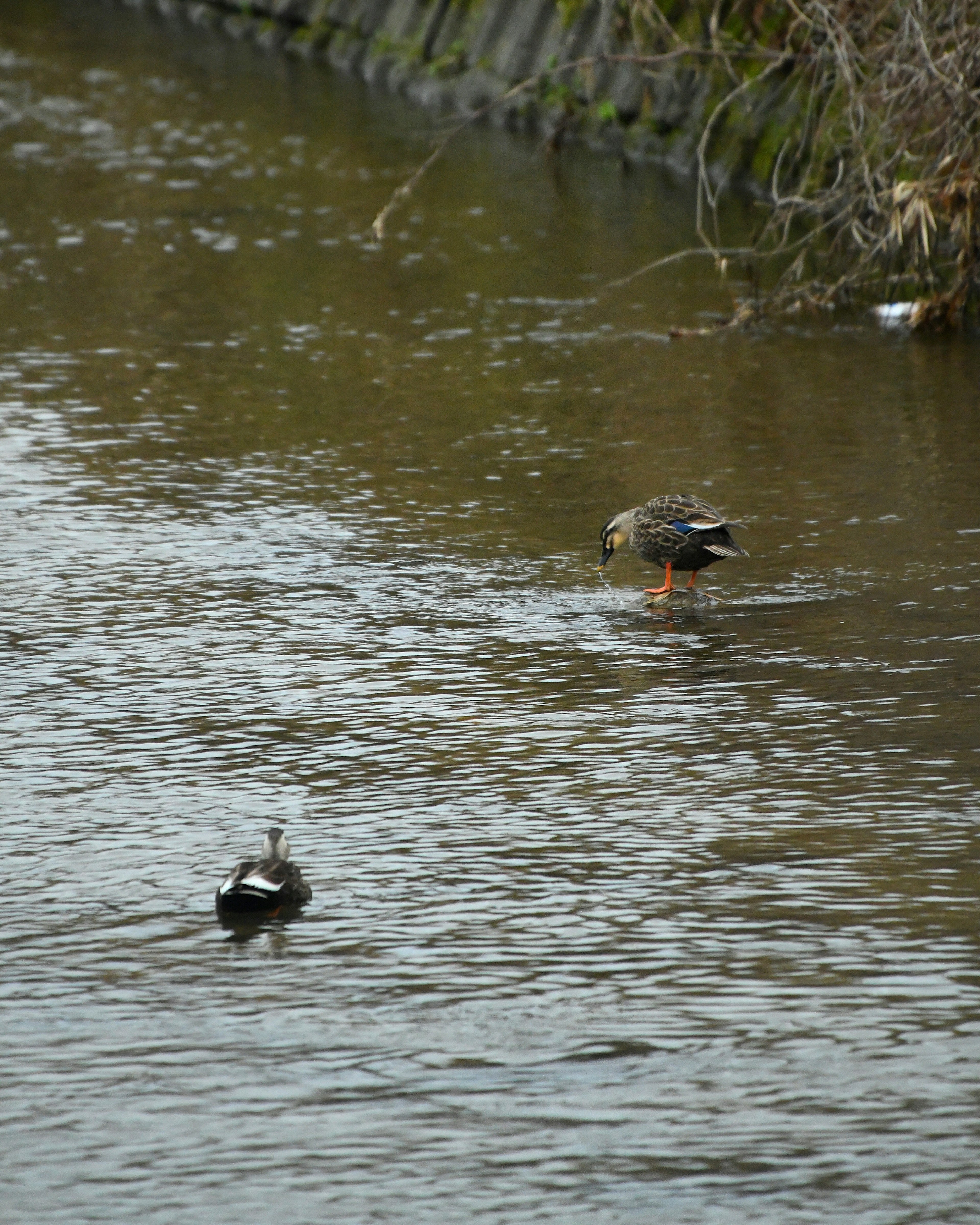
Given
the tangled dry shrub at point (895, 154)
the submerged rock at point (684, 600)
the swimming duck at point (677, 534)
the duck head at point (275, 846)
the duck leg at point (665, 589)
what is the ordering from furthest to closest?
the tangled dry shrub at point (895, 154) < the duck leg at point (665, 589) < the submerged rock at point (684, 600) < the swimming duck at point (677, 534) < the duck head at point (275, 846)

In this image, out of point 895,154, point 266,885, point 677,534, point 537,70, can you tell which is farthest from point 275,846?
point 537,70

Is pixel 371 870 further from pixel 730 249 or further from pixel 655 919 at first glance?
pixel 730 249

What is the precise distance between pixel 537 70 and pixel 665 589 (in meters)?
15.3

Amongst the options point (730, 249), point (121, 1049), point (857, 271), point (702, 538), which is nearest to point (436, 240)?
point (730, 249)

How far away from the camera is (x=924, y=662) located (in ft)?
27.7

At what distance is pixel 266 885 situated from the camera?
20.1 feet

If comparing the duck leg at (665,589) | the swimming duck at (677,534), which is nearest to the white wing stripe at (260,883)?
the swimming duck at (677,534)

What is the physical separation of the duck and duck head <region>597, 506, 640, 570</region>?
12.5 ft

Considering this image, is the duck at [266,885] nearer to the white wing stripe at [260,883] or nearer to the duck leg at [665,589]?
the white wing stripe at [260,883]

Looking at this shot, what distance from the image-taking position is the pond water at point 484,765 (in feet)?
16.7

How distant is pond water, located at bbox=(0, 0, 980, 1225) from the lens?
5.10 meters

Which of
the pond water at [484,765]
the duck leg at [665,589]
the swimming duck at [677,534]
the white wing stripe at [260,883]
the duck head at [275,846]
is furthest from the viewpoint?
the duck leg at [665,589]

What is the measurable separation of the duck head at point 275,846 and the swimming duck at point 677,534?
360 cm

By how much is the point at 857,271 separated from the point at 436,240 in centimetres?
539
